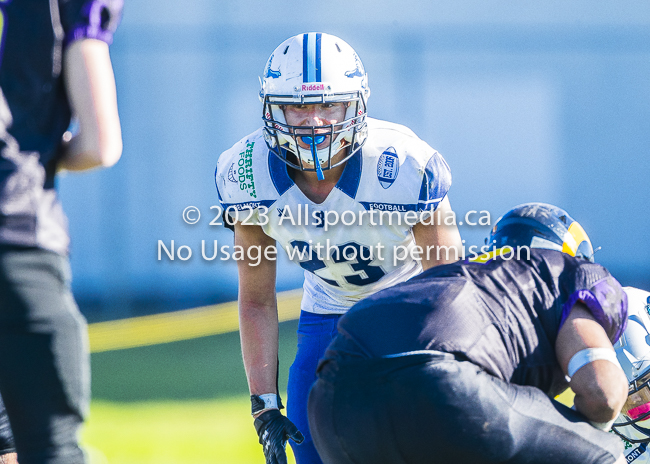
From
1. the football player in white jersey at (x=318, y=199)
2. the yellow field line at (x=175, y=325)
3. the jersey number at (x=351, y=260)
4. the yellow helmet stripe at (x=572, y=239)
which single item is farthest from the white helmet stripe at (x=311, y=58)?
the yellow field line at (x=175, y=325)

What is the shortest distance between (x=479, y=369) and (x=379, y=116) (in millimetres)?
4796

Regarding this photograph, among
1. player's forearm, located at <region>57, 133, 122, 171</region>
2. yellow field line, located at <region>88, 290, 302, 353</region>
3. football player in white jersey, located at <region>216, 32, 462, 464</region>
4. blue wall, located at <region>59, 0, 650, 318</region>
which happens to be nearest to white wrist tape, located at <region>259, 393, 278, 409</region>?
football player in white jersey, located at <region>216, 32, 462, 464</region>

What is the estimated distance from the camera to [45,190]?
55.1 inches

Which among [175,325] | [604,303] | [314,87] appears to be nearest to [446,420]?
[604,303]

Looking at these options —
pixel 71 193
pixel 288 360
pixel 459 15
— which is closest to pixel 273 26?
pixel 459 15

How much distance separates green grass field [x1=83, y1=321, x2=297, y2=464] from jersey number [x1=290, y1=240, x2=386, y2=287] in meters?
1.01

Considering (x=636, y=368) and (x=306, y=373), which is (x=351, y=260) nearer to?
(x=306, y=373)

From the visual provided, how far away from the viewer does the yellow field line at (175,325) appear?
5.91 meters

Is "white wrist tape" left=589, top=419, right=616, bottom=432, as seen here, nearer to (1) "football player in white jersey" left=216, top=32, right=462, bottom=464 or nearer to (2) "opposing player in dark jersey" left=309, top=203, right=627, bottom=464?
(2) "opposing player in dark jersey" left=309, top=203, right=627, bottom=464

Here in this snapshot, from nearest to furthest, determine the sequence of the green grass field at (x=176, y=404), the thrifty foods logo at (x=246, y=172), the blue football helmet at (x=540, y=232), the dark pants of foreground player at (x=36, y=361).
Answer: the dark pants of foreground player at (x=36, y=361)
the blue football helmet at (x=540, y=232)
the thrifty foods logo at (x=246, y=172)
the green grass field at (x=176, y=404)

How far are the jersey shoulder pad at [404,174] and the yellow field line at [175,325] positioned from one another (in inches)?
148

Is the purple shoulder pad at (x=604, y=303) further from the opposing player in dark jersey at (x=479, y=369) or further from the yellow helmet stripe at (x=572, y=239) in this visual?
the yellow helmet stripe at (x=572, y=239)

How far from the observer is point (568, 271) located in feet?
5.53

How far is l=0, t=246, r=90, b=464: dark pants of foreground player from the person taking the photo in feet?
4.30
